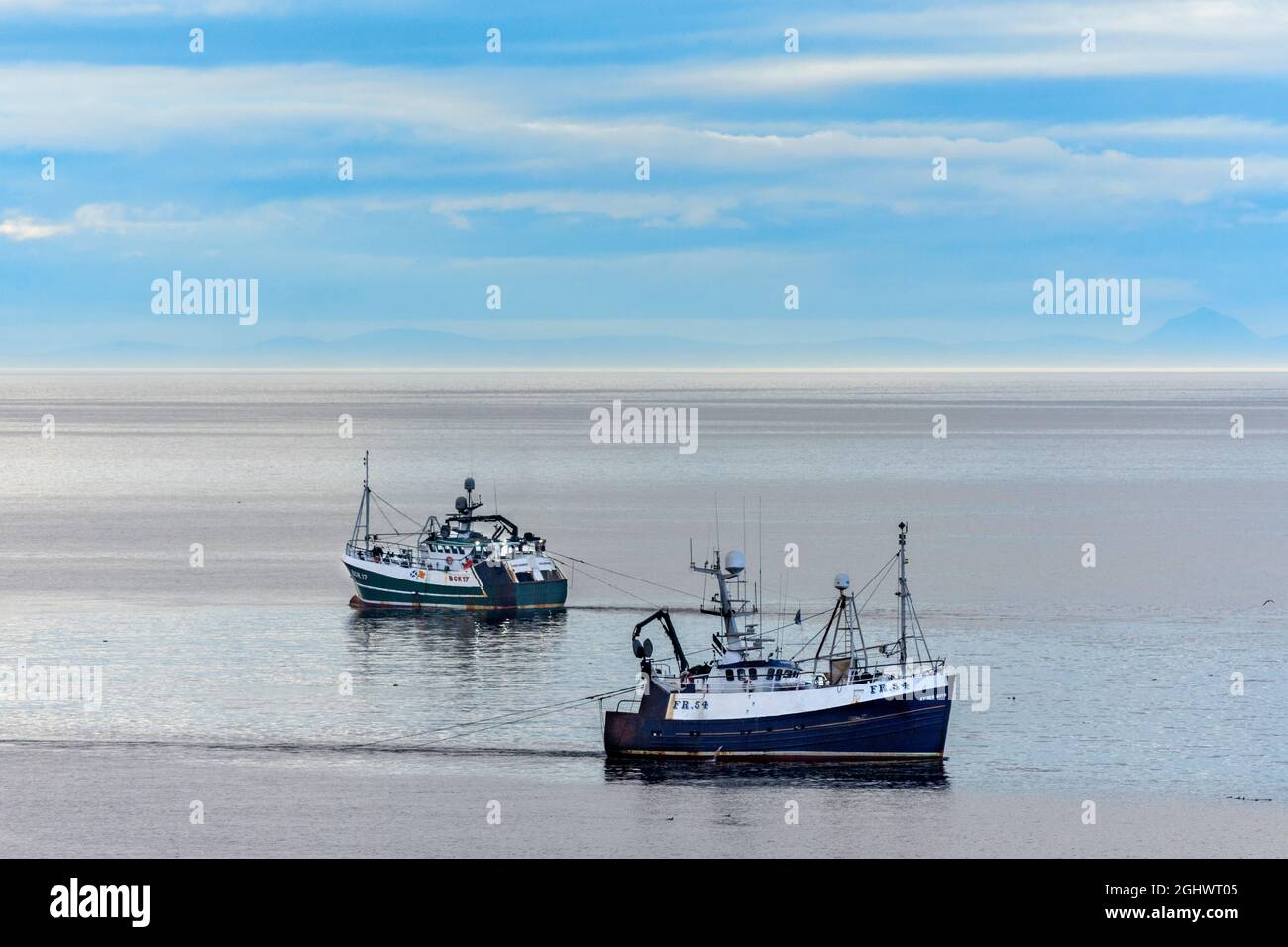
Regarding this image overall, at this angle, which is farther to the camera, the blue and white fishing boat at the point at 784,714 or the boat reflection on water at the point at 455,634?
the boat reflection on water at the point at 455,634

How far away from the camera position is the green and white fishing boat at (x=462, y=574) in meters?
129

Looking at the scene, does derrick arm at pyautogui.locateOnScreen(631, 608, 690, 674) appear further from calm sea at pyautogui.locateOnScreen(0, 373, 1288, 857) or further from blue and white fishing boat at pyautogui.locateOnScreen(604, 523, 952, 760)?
calm sea at pyautogui.locateOnScreen(0, 373, 1288, 857)

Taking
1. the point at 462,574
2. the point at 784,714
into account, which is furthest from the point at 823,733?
the point at 462,574

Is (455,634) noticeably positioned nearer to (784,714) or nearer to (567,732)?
(567,732)

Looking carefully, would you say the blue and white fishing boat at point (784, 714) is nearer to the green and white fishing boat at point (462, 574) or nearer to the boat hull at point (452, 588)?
the boat hull at point (452, 588)

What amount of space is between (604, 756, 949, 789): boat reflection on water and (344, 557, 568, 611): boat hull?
157 ft

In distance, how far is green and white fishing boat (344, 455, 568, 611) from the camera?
12862cm

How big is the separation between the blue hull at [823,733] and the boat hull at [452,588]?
48782 mm

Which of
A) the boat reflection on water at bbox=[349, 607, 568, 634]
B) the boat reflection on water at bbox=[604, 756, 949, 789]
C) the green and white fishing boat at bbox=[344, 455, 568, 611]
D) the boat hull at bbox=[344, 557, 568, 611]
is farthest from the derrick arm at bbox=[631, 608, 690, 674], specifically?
the green and white fishing boat at bbox=[344, 455, 568, 611]

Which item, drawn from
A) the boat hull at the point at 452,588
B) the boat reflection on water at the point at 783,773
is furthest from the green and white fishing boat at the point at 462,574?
the boat reflection on water at the point at 783,773
